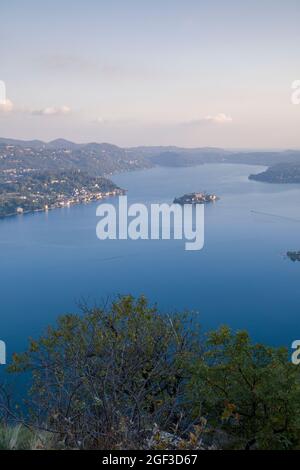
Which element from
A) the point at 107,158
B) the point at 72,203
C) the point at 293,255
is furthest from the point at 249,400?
the point at 107,158

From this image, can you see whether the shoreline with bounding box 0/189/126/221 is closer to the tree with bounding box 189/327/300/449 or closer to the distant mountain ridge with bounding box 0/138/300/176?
the distant mountain ridge with bounding box 0/138/300/176

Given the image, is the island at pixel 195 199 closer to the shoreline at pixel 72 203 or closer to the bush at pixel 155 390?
the shoreline at pixel 72 203

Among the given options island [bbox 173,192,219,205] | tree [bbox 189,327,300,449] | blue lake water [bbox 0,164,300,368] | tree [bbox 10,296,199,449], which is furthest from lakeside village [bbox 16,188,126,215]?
tree [bbox 189,327,300,449]

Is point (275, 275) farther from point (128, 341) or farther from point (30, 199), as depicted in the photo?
point (30, 199)

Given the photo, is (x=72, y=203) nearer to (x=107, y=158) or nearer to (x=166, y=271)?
(x=166, y=271)

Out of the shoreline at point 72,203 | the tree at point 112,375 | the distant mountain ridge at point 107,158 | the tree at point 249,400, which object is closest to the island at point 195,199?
the shoreline at point 72,203

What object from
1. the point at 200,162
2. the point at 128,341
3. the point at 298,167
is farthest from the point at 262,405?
the point at 200,162
